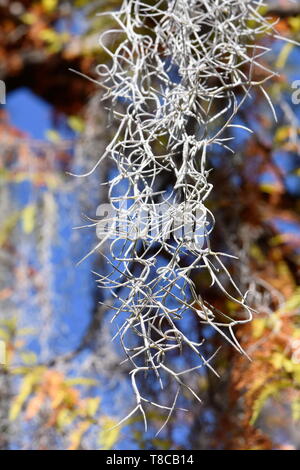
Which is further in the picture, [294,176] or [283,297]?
[294,176]

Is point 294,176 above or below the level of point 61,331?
above

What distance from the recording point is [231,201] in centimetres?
138

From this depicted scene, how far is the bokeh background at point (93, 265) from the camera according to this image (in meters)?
1.24

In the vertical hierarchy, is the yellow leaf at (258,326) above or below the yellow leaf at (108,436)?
above

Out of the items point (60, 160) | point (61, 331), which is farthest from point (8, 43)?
point (61, 331)

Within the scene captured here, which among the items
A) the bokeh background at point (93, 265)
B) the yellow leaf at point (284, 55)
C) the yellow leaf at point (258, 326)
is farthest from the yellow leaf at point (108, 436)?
the yellow leaf at point (284, 55)

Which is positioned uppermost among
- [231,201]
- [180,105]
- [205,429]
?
[180,105]

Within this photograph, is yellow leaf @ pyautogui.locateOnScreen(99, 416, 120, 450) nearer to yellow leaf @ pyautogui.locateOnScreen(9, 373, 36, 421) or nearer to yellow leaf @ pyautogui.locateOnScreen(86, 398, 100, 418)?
yellow leaf @ pyautogui.locateOnScreen(86, 398, 100, 418)

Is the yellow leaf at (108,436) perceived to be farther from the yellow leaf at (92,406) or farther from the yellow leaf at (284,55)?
the yellow leaf at (284,55)

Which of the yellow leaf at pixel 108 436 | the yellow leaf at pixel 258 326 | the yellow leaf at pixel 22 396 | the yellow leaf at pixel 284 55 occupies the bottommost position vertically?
the yellow leaf at pixel 22 396

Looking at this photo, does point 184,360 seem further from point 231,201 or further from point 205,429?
point 231,201

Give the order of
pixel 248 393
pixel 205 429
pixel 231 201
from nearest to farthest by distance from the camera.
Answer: pixel 248 393, pixel 205 429, pixel 231 201

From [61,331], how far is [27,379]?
0.86 ft

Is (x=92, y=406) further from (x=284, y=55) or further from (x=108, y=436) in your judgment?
(x=284, y=55)
